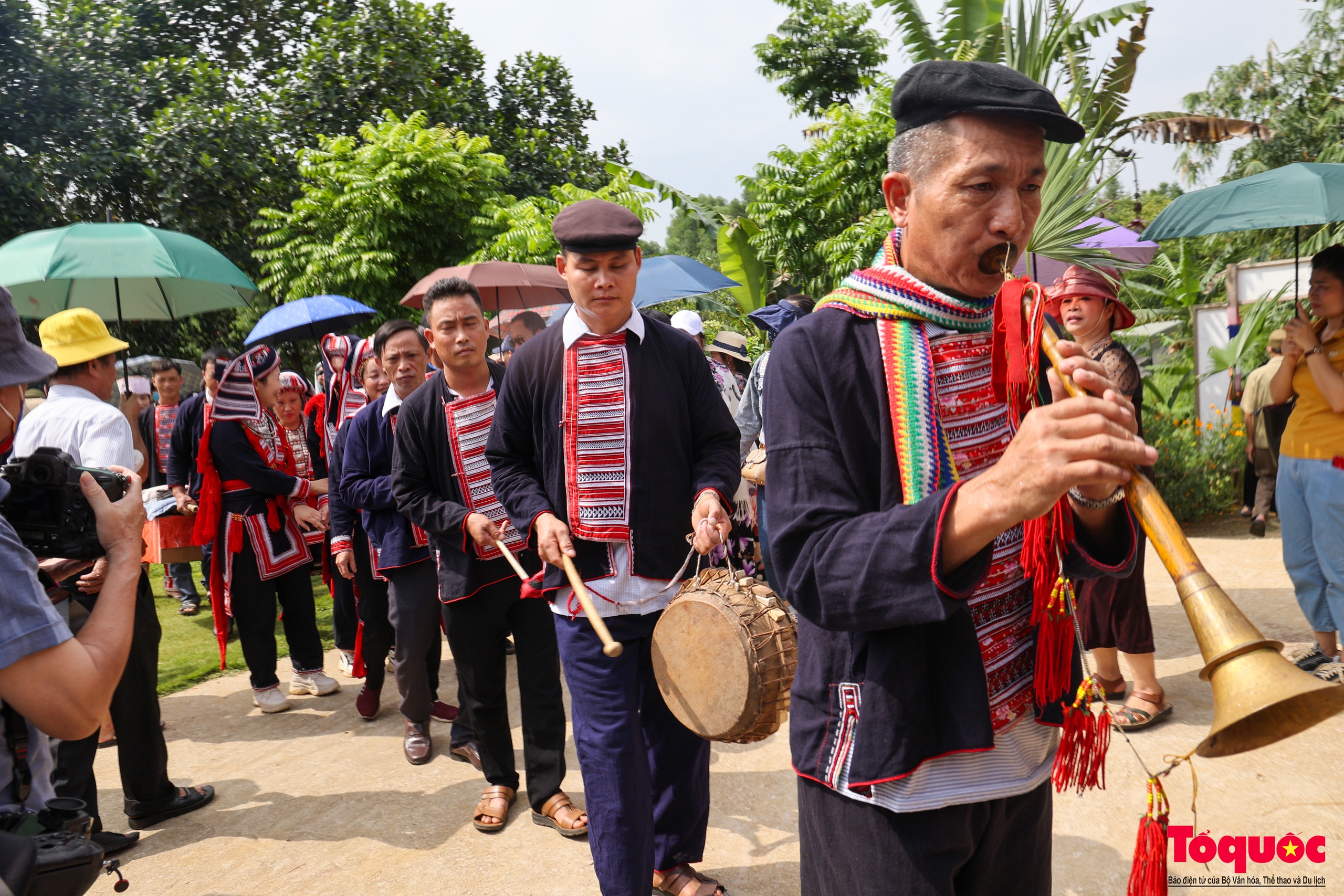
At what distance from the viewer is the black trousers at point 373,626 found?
19.0ft

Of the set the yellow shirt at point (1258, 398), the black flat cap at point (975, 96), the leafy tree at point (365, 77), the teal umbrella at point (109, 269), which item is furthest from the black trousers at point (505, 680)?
the leafy tree at point (365, 77)

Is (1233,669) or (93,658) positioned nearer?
(1233,669)

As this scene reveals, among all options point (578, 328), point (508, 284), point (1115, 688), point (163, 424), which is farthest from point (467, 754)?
point (163, 424)

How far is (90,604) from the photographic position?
165 inches

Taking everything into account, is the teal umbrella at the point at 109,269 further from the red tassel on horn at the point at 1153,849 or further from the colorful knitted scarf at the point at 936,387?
the red tassel on horn at the point at 1153,849

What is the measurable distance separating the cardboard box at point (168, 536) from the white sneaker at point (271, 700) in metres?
1.23

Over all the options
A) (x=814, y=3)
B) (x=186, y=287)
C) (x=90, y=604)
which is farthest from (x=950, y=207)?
(x=814, y=3)

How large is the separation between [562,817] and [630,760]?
117cm

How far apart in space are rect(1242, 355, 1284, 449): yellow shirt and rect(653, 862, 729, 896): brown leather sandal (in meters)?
6.79

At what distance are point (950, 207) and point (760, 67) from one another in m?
22.6

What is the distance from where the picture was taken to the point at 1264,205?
5480 millimetres

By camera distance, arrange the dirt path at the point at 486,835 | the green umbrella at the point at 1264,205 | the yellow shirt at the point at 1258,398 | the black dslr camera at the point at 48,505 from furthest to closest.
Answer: the yellow shirt at the point at 1258,398, the green umbrella at the point at 1264,205, the dirt path at the point at 486,835, the black dslr camera at the point at 48,505

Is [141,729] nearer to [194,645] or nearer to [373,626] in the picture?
[373,626]

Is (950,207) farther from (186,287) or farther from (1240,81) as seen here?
(1240,81)
